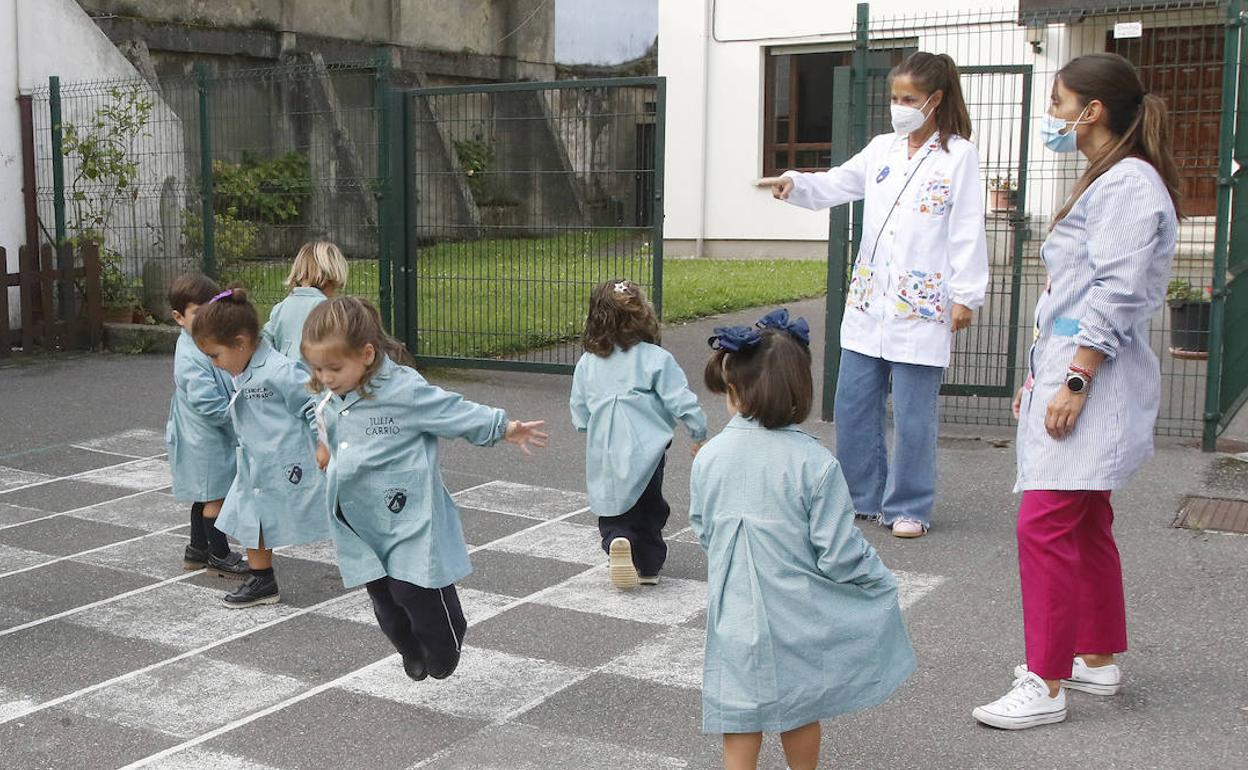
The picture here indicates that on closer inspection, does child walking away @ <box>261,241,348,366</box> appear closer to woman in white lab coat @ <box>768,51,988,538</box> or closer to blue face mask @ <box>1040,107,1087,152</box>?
woman in white lab coat @ <box>768,51,988,538</box>

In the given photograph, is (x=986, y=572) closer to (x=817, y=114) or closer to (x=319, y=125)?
(x=319, y=125)

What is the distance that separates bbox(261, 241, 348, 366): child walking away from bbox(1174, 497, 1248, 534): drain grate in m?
4.10

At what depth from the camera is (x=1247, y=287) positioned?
8.57m

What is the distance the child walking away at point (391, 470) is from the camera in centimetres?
421

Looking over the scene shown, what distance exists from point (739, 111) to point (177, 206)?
36.2 ft

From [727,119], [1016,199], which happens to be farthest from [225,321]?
[727,119]

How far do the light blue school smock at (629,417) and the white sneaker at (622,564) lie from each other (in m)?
0.13

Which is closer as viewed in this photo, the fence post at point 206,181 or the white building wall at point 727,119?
the fence post at point 206,181

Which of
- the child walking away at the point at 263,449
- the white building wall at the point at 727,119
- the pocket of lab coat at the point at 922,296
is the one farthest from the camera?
the white building wall at the point at 727,119

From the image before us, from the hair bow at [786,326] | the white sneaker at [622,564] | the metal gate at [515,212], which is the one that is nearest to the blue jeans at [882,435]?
the white sneaker at [622,564]

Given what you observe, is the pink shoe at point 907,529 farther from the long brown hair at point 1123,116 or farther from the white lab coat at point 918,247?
the long brown hair at point 1123,116

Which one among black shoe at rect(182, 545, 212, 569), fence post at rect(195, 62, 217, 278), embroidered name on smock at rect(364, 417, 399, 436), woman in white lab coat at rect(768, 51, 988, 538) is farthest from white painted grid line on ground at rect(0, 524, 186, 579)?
fence post at rect(195, 62, 217, 278)

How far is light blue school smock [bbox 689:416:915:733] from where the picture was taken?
331 cm

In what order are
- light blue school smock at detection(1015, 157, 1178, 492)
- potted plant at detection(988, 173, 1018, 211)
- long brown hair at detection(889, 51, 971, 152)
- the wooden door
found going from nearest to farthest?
light blue school smock at detection(1015, 157, 1178, 492) → long brown hair at detection(889, 51, 971, 152) → potted plant at detection(988, 173, 1018, 211) → the wooden door
